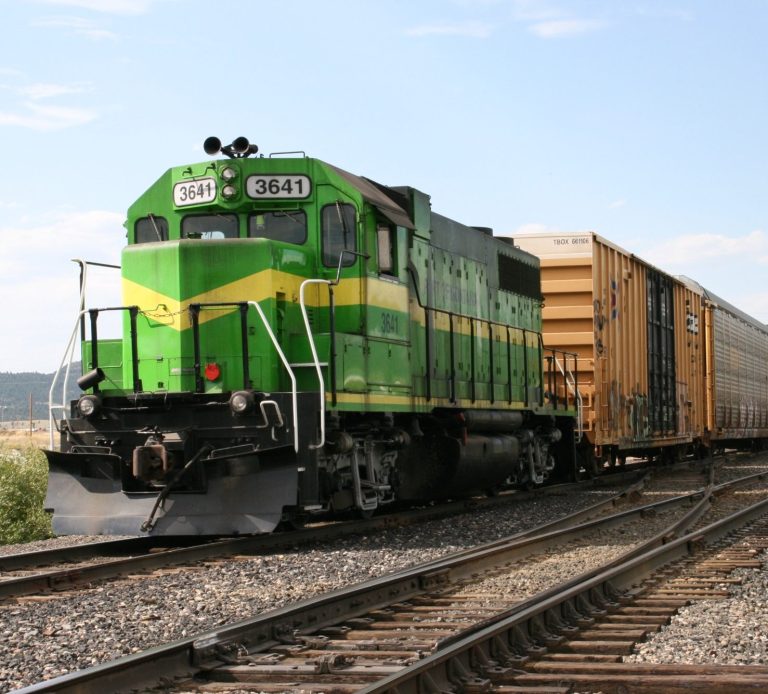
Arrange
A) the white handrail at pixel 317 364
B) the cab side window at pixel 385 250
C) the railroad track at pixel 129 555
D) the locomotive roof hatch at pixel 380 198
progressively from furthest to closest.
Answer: the cab side window at pixel 385 250, the locomotive roof hatch at pixel 380 198, the white handrail at pixel 317 364, the railroad track at pixel 129 555

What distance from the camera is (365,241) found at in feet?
34.9

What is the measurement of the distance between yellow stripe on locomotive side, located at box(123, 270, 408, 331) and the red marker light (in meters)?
0.43

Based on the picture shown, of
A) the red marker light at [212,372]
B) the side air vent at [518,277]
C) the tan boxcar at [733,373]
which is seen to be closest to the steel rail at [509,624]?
the red marker light at [212,372]

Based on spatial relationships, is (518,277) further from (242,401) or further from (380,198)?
(242,401)

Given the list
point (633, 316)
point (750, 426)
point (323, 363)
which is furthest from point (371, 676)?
point (750, 426)

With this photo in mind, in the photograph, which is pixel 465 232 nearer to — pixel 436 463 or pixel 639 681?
A: pixel 436 463

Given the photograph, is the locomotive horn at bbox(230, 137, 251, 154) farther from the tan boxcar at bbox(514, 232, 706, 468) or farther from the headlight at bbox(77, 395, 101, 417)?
the tan boxcar at bbox(514, 232, 706, 468)

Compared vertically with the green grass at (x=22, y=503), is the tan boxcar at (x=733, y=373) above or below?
above

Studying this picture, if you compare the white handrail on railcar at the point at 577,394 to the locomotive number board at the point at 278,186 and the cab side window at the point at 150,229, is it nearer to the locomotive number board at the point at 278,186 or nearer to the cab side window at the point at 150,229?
the locomotive number board at the point at 278,186

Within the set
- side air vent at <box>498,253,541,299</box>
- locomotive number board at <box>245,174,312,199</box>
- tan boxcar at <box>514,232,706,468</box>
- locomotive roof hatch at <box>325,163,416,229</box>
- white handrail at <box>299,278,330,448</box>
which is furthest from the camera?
tan boxcar at <box>514,232,706,468</box>


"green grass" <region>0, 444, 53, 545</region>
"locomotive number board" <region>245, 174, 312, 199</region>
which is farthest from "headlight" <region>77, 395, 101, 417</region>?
"green grass" <region>0, 444, 53, 545</region>

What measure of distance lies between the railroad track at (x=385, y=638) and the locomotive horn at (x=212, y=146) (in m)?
4.74

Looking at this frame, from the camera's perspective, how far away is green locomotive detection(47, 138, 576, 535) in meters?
9.37

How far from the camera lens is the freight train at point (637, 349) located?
18.3 metres
